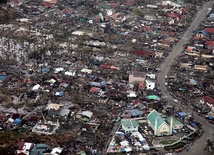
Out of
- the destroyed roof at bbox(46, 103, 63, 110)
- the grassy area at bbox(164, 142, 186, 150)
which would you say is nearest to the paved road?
the grassy area at bbox(164, 142, 186, 150)

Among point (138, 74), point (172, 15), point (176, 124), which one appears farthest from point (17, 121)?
point (172, 15)

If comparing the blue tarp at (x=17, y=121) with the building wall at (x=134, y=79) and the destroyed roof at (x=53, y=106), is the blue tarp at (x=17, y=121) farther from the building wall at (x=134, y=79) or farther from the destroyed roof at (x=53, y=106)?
the building wall at (x=134, y=79)

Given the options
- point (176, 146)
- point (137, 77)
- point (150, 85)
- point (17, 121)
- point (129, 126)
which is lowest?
point (176, 146)

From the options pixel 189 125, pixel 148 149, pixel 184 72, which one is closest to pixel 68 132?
pixel 148 149

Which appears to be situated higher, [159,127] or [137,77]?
[137,77]

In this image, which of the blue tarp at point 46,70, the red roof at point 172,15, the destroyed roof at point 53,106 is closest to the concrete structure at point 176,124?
the destroyed roof at point 53,106

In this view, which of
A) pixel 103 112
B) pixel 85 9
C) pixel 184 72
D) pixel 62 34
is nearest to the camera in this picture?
pixel 103 112

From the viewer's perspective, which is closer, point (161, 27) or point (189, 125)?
point (189, 125)

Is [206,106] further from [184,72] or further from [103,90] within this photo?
[103,90]

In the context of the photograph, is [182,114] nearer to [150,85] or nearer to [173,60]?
[150,85]
